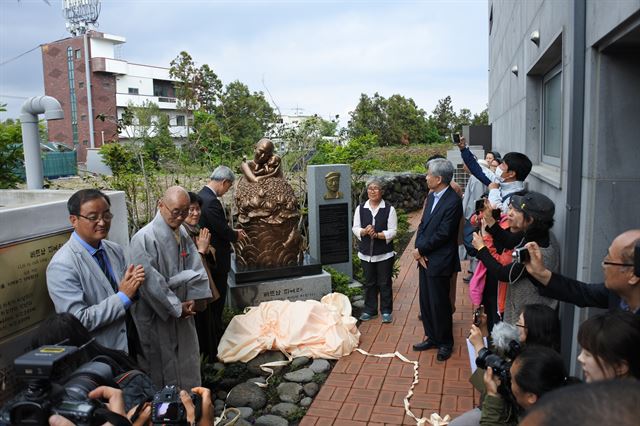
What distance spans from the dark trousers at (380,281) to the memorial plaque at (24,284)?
11.8 feet

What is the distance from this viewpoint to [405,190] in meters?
14.6

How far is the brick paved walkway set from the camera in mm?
4055

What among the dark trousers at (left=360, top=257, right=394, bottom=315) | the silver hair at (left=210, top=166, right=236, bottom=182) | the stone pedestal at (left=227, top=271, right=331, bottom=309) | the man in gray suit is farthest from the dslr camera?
the dark trousers at (left=360, top=257, right=394, bottom=315)

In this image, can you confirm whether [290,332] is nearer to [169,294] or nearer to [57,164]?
[169,294]

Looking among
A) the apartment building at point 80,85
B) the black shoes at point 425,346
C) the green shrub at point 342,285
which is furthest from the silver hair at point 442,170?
the apartment building at point 80,85

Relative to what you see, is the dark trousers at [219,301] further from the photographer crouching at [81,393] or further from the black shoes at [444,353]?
the photographer crouching at [81,393]

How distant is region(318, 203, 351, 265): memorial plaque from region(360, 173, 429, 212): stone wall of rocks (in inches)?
249

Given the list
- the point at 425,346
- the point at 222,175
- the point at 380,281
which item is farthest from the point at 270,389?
the point at 222,175

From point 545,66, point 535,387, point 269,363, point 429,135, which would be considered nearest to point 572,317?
point 535,387

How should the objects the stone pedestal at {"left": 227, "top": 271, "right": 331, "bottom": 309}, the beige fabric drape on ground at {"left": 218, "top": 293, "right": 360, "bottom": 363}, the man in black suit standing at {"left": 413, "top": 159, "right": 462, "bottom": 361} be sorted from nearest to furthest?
the man in black suit standing at {"left": 413, "top": 159, "right": 462, "bottom": 361} → the beige fabric drape on ground at {"left": 218, "top": 293, "right": 360, "bottom": 363} → the stone pedestal at {"left": 227, "top": 271, "right": 331, "bottom": 309}

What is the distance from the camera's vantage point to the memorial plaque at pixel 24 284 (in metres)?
2.95

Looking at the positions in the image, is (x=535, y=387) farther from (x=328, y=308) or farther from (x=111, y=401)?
(x=328, y=308)

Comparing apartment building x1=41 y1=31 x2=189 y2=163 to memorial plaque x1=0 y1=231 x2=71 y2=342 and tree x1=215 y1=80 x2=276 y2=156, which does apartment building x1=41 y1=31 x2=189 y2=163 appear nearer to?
tree x1=215 y1=80 x2=276 y2=156

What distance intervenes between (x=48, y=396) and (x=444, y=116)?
35693mm
